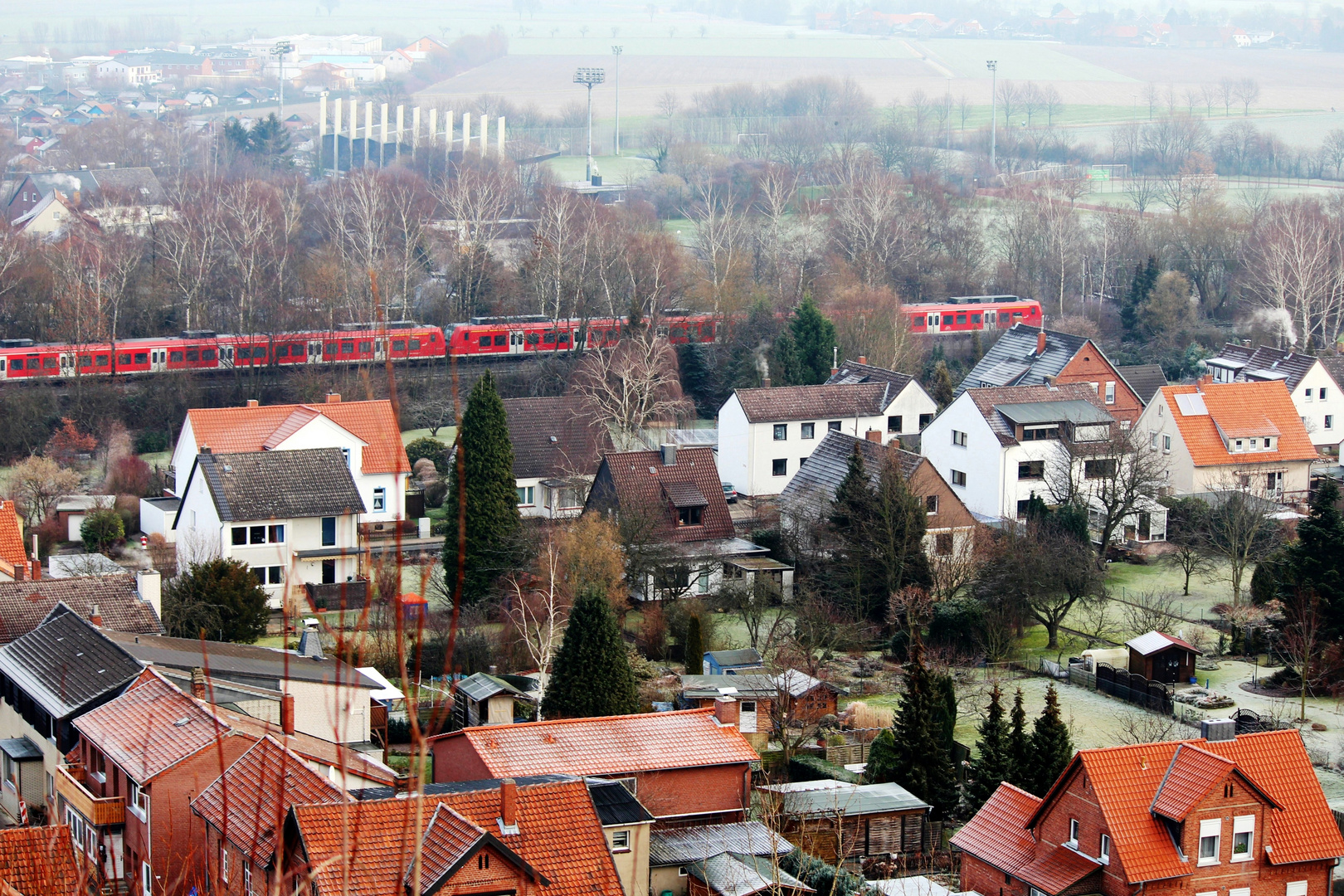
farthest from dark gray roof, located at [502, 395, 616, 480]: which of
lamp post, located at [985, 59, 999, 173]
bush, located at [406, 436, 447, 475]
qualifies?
lamp post, located at [985, 59, 999, 173]

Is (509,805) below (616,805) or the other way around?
the other way around

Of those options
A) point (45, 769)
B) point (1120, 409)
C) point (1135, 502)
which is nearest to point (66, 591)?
point (45, 769)

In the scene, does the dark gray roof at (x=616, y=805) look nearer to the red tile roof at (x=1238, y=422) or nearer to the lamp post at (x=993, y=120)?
the red tile roof at (x=1238, y=422)

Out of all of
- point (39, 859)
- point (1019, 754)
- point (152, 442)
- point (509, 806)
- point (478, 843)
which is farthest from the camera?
point (152, 442)

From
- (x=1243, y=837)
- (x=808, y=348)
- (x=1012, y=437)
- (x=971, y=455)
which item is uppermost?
(x=808, y=348)

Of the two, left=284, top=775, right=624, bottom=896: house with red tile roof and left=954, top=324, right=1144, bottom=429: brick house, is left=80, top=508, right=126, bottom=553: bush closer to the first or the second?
left=954, top=324, right=1144, bottom=429: brick house

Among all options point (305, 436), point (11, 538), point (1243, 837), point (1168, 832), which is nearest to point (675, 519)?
point (305, 436)

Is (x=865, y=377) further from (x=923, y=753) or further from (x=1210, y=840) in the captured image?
(x=1210, y=840)
